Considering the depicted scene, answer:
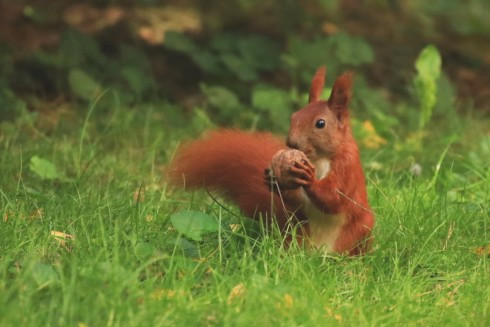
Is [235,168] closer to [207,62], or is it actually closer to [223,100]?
[223,100]

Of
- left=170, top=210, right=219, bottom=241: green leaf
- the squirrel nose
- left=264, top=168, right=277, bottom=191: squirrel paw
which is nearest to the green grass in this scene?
left=170, top=210, right=219, bottom=241: green leaf

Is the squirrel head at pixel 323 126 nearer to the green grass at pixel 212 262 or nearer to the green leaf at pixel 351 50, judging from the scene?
the green grass at pixel 212 262

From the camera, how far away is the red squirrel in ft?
10.2

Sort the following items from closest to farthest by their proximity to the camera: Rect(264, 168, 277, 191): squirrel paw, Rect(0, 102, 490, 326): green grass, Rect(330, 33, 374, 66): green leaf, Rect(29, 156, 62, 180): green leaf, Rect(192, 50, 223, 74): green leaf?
Rect(0, 102, 490, 326): green grass → Rect(264, 168, 277, 191): squirrel paw → Rect(29, 156, 62, 180): green leaf → Rect(330, 33, 374, 66): green leaf → Rect(192, 50, 223, 74): green leaf

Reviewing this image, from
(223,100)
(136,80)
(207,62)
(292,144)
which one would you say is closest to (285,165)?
(292,144)

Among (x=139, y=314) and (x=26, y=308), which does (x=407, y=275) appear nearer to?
(x=139, y=314)

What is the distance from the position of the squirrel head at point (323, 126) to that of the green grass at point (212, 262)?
0.29 m

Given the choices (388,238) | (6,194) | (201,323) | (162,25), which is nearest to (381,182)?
(388,238)

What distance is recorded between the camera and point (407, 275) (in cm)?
313

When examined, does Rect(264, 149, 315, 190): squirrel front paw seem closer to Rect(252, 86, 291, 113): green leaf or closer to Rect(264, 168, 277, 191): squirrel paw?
Rect(264, 168, 277, 191): squirrel paw

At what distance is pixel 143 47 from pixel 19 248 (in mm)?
3572

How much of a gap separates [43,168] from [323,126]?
1.45 meters

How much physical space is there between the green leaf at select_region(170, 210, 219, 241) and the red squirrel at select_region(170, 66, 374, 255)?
0.41 ft

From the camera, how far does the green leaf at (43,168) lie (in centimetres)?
414
